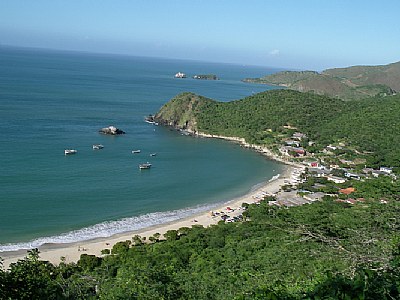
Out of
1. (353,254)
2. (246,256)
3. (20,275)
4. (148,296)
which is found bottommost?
(246,256)

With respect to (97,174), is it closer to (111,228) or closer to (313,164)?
(111,228)

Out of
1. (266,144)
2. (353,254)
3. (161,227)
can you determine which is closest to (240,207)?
(161,227)

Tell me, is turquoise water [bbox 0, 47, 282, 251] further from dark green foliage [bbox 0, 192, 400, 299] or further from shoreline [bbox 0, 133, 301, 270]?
dark green foliage [bbox 0, 192, 400, 299]

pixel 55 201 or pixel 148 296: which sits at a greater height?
pixel 148 296

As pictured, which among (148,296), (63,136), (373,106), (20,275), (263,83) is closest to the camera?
(20,275)

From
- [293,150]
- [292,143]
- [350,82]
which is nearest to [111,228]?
[293,150]

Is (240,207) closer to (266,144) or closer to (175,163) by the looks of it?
(175,163)
